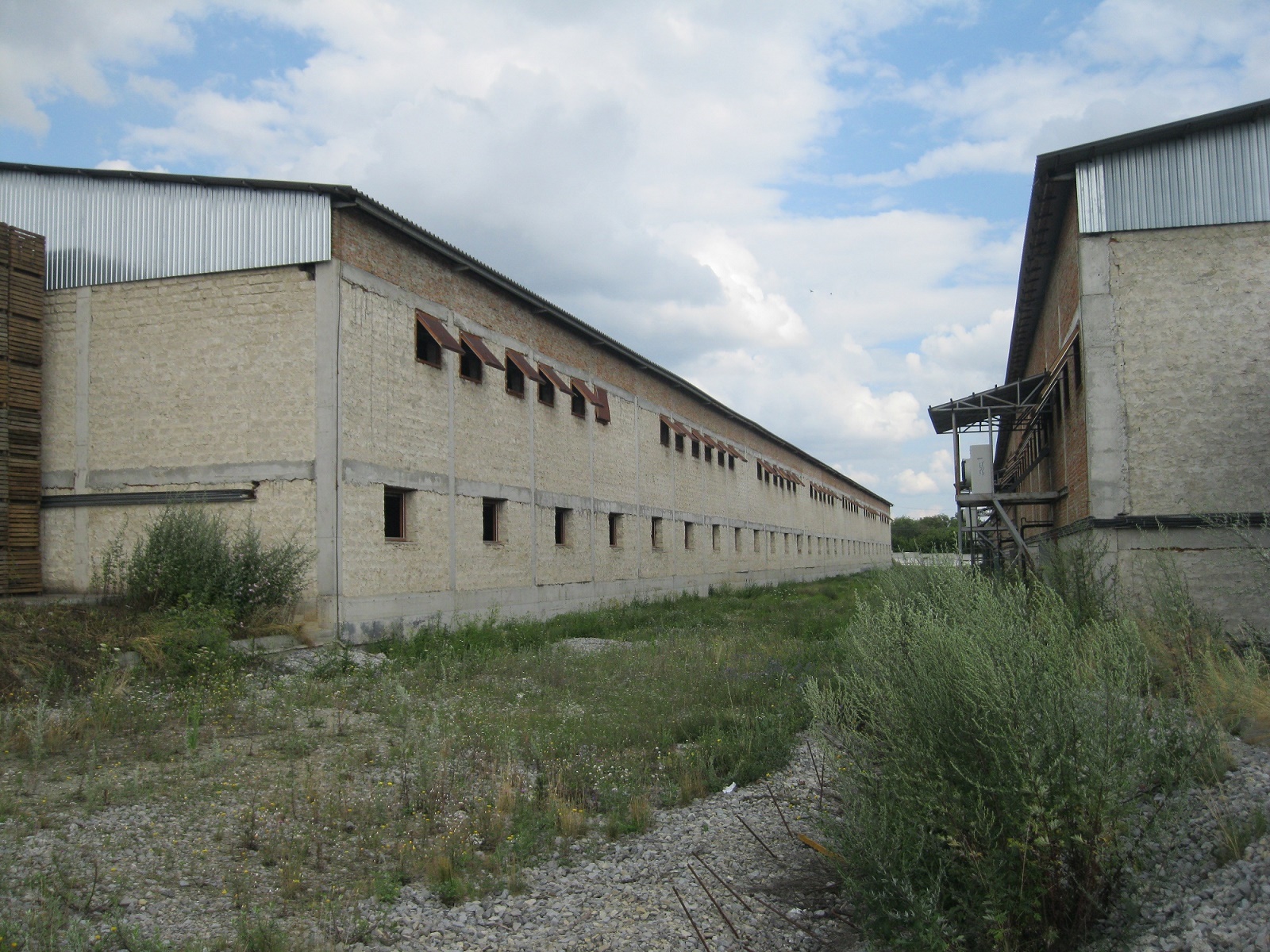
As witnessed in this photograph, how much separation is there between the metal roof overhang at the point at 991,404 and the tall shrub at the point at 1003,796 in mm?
15001

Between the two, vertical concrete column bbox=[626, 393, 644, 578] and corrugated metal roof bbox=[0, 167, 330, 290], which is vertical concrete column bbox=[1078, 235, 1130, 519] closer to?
corrugated metal roof bbox=[0, 167, 330, 290]

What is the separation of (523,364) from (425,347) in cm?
285

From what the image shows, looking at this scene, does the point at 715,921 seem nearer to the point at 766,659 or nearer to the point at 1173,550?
the point at 766,659

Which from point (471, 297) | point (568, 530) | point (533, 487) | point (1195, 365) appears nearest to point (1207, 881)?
point (1195, 365)

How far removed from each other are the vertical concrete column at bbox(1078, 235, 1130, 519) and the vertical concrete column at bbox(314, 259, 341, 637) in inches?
421

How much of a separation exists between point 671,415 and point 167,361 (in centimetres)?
1660

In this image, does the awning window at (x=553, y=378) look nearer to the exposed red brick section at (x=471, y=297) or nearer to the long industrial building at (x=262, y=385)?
the exposed red brick section at (x=471, y=297)

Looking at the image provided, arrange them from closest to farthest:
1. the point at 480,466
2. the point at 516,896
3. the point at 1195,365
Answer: the point at 516,896, the point at 1195,365, the point at 480,466

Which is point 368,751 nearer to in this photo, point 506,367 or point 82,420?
point 82,420

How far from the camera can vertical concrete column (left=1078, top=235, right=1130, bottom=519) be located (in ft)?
41.2

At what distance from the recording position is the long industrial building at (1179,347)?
483 inches

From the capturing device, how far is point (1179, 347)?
41.5 ft

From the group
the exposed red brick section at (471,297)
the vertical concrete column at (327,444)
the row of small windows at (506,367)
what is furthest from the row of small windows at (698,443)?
the vertical concrete column at (327,444)

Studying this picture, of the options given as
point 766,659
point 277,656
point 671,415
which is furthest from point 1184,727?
point 671,415
